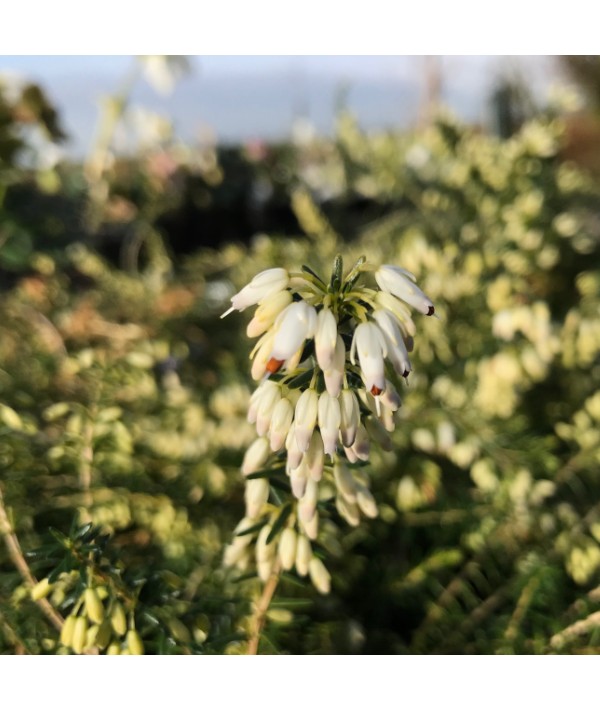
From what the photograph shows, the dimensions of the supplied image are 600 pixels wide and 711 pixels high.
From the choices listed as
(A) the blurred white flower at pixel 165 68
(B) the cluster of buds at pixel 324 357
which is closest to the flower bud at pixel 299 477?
(B) the cluster of buds at pixel 324 357

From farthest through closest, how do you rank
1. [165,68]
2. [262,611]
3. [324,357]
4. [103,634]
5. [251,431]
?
1. [165,68]
2. [251,431]
3. [262,611]
4. [103,634]
5. [324,357]

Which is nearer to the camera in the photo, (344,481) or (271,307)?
(271,307)

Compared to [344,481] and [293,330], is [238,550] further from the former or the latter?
[293,330]

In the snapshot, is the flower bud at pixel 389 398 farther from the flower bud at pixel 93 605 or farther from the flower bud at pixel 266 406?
the flower bud at pixel 93 605

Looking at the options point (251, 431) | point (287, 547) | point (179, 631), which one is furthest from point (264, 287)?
point (251, 431)
